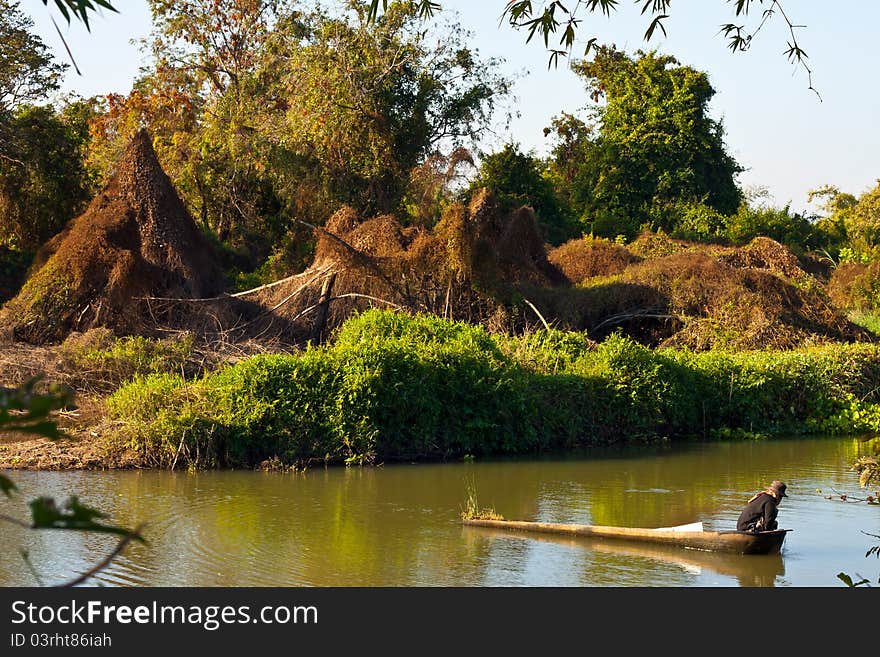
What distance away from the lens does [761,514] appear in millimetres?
8875

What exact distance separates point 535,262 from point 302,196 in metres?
5.40

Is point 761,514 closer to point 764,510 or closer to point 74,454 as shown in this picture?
point 764,510

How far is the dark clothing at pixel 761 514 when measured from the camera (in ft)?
29.0

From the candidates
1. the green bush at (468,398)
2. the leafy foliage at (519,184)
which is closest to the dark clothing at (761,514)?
the green bush at (468,398)

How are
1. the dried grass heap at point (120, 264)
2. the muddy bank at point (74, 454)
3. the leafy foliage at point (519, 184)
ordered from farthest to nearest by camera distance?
the leafy foliage at point (519, 184) → the dried grass heap at point (120, 264) → the muddy bank at point (74, 454)

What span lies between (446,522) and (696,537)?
97.5 inches

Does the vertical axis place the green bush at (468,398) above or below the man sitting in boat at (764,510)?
above

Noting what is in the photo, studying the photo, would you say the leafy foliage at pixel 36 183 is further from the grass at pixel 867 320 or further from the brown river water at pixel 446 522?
the grass at pixel 867 320

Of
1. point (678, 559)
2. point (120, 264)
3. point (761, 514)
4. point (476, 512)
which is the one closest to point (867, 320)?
point (120, 264)

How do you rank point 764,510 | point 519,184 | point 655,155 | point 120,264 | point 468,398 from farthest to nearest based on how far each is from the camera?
1. point 655,155
2. point 519,184
3. point 120,264
4. point 468,398
5. point 764,510

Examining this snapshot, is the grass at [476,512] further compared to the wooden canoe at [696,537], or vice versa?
the grass at [476,512]

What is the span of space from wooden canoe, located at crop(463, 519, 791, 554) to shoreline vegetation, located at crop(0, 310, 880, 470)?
420cm

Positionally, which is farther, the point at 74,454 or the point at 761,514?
the point at 74,454

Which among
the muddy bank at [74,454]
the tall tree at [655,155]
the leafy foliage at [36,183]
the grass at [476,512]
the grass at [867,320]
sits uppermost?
the tall tree at [655,155]
